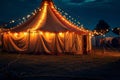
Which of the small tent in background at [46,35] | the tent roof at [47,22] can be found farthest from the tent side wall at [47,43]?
the tent roof at [47,22]

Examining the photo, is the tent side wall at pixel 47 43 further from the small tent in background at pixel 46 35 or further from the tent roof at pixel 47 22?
the tent roof at pixel 47 22

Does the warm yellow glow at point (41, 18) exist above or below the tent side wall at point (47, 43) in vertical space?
above

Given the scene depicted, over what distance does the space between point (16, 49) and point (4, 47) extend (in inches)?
72.7

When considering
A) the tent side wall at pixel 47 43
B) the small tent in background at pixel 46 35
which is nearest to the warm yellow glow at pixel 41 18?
the small tent in background at pixel 46 35

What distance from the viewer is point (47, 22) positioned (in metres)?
25.1

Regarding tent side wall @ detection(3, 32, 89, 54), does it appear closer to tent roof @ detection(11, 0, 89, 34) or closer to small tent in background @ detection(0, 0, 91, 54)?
small tent in background @ detection(0, 0, 91, 54)

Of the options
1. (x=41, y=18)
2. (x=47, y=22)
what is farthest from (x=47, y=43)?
(x=41, y=18)

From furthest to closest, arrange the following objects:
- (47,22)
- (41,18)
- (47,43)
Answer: (41,18) < (47,22) < (47,43)

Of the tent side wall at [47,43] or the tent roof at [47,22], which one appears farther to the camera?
the tent side wall at [47,43]

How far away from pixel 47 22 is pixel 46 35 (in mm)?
1236

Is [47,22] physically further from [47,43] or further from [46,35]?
[47,43]

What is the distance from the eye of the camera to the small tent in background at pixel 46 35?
24.4 m

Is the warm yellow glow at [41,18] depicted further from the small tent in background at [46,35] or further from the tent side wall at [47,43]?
the tent side wall at [47,43]

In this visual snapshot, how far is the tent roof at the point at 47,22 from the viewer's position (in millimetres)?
24358
